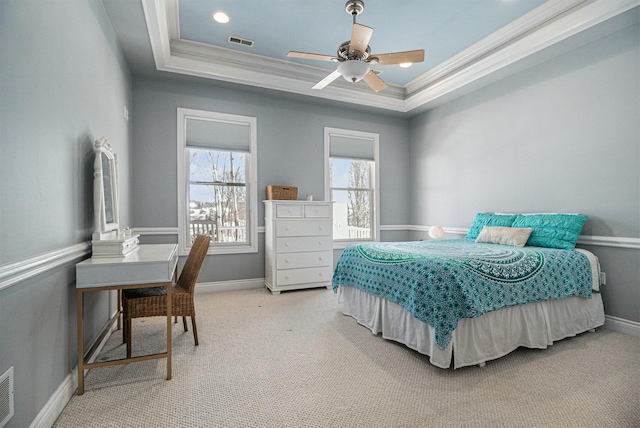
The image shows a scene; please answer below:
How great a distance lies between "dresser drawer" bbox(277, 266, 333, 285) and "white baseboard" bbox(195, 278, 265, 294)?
19.5 inches

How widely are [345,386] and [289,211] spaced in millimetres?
2581

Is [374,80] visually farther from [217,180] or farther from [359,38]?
[217,180]

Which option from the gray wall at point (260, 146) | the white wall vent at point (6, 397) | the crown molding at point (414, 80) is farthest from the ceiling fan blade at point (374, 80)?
the white wall vent at point (6, 397)

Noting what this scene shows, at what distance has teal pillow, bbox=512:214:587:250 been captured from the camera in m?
2.98

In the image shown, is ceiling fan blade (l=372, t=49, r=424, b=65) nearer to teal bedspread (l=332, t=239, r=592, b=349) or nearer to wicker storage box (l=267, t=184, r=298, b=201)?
teal bedspread (l=332, t=239, r=592, b=349)

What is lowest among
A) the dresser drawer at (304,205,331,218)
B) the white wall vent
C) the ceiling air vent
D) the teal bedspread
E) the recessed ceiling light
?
the white wall vent

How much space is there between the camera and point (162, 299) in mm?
2236

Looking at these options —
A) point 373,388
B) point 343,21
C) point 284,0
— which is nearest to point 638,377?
point 373,388

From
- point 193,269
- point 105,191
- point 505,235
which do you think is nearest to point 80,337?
point 193,269

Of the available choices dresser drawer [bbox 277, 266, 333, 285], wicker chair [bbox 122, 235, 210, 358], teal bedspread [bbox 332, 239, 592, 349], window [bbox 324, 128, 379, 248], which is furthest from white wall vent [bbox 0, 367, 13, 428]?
window [bbox 324, 128, 379, 248]

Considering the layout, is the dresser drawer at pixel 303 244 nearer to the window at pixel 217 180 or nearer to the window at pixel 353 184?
the window at pixel 217 180

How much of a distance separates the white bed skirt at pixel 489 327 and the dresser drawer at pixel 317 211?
1.58 m

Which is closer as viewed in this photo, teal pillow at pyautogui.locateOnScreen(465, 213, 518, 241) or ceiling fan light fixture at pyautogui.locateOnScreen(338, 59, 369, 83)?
ceiling fan light fixture at pyautogui.locateOnScreen(338, 59, 369, 83)

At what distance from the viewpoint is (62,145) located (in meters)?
1.82
